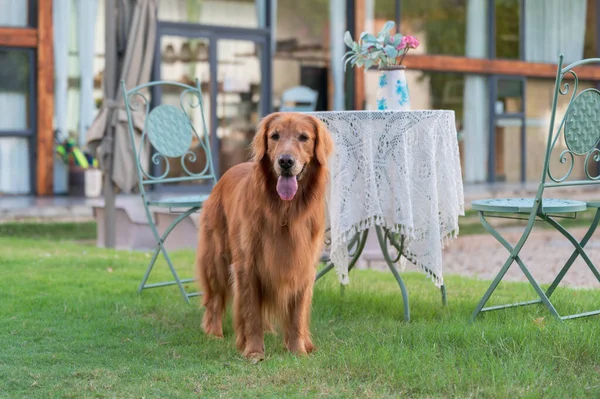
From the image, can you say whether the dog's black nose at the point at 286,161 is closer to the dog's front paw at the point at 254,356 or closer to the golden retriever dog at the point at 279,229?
the golden retriever dog at the point at 279,229

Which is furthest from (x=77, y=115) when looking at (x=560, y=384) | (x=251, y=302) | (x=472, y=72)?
(x=560, y=384)

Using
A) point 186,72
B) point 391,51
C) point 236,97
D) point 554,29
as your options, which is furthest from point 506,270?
point 554,29

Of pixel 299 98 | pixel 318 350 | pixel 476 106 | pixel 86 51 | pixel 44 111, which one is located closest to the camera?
pixel 318 350

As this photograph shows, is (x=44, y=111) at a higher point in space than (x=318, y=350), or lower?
higher

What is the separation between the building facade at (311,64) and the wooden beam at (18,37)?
0.02 m

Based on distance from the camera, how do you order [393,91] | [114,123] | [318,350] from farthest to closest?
[114,123]
[393,91]
[318,350]

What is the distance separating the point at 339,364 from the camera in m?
3.31

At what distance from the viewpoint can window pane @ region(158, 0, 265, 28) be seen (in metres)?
11.3

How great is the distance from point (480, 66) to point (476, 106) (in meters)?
0.68

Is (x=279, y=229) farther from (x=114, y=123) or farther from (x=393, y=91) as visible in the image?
(x=114, y=123)

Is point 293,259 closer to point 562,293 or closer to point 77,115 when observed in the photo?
point 562,293

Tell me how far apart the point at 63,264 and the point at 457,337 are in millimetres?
3356

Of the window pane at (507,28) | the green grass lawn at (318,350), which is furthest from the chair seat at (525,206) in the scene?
the window pane at (507,28)

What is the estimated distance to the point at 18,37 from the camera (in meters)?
10.4
